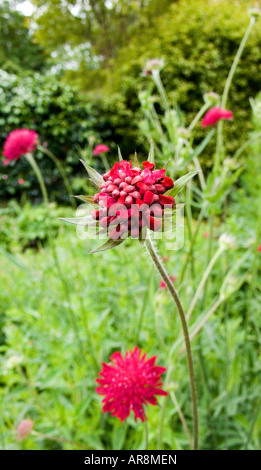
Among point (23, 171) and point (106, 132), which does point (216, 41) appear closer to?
point (106, 132)

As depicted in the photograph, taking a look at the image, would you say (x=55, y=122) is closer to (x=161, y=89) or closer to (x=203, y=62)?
(x=203, y=62)

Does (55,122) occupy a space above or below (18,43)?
below

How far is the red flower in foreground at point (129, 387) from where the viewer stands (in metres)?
0.56

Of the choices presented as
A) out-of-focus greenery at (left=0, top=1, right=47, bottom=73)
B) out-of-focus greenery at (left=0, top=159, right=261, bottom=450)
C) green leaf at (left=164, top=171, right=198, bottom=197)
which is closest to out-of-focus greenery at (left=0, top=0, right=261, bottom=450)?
out-of-focus greenery at (left=0, top=159, right=261, bottom=450)

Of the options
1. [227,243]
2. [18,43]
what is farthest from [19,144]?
[18,43]

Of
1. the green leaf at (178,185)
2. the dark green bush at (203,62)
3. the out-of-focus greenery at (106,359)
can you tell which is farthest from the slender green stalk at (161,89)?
the dark green bush at (203,62)

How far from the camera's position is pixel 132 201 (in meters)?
0.36

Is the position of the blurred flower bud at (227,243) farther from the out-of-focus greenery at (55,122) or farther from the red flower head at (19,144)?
the out-of-focus greenery at (55,122)

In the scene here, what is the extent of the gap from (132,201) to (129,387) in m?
0.33

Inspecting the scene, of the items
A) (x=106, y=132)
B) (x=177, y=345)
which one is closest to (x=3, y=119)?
(x=106, y=132)

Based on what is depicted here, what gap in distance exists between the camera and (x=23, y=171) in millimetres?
3494

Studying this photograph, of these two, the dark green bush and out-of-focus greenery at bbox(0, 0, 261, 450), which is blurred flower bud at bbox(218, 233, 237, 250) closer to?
out-of-focus greenery at bbox(0, 0, 261, 450)
